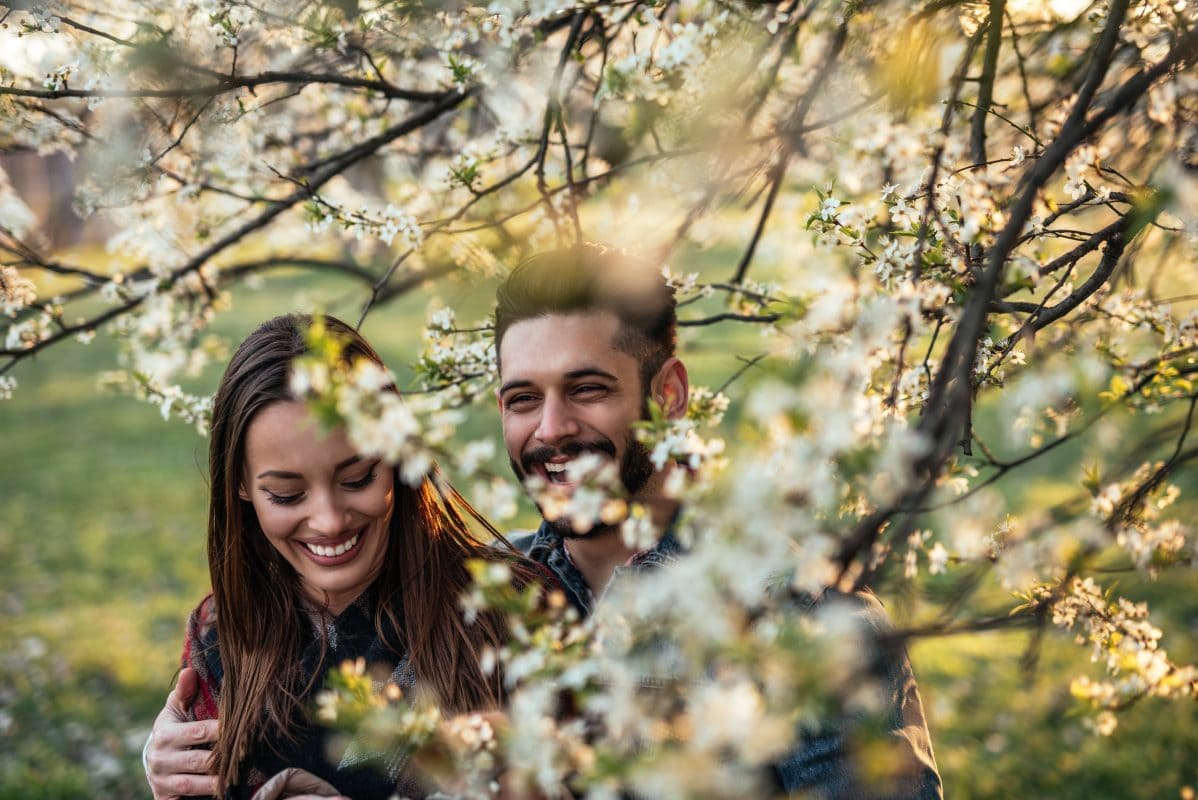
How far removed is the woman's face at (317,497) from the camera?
7.59 ft

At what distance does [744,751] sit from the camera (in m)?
0.97

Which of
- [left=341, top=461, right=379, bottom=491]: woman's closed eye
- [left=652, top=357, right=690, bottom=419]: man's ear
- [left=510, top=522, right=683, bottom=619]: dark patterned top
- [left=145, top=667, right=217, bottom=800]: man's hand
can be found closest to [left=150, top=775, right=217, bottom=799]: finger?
[left=145, top=667, right=217, bottom=800]: man's hand

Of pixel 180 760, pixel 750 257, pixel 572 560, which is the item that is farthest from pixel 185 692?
pixel 750 257

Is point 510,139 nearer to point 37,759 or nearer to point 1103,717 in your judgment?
point 1103,717

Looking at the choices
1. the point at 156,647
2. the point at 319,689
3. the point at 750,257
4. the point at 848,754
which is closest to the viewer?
the point at 848,754

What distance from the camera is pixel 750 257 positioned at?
3.10m

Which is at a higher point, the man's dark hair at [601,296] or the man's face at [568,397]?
the man's dark hair at [601,296]

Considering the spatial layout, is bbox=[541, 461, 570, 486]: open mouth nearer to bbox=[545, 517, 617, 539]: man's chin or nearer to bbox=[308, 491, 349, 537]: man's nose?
bbox=[545, 517, 617, 539]: man's chin

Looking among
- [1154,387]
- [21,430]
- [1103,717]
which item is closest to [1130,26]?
[1154,387]

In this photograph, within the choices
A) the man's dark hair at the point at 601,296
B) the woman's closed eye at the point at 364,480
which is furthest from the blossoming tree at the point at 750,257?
the woman's closed eye at the point at 364,480

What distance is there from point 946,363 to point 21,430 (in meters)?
13.0

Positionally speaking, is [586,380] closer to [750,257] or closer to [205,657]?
[750,257]

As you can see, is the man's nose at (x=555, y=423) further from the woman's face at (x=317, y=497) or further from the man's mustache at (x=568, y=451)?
the woman's face at (x=317, y=497)

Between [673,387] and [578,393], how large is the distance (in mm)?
375
